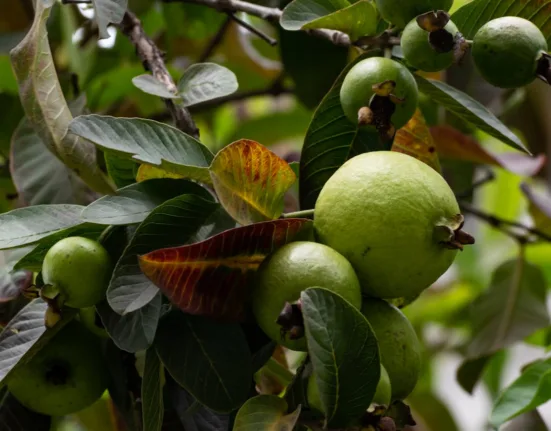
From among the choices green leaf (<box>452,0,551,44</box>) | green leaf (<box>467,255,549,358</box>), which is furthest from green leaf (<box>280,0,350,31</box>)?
green leaf (<box>467,255,549,358</box>)

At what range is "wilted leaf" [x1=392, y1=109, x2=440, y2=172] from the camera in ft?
2.36

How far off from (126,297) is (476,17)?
37 centimetres

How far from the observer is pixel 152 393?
0.57 metres

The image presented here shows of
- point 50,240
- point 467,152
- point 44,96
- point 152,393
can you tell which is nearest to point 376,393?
point 152,393

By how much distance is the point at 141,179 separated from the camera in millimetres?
635

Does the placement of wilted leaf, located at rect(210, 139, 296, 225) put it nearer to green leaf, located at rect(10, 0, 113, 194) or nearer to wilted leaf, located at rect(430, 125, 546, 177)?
green leaf, located at rect(10, 0, 113, 194)

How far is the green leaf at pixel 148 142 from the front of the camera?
0.55 meters

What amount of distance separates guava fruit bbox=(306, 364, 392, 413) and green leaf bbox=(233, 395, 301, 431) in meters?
0.01

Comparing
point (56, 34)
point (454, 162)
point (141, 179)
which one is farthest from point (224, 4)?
point (454, 162)

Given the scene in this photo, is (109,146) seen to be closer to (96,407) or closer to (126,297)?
(126,297)

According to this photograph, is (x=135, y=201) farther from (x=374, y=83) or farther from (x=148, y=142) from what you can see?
(x=374, y=83)

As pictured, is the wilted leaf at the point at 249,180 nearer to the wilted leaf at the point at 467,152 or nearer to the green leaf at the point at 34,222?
the green leaf at the point at 34,222

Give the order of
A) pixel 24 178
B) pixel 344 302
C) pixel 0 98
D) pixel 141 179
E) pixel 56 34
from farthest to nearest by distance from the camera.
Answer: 1. pixel 56 34
2. pixel 0 98
3. pixel 24 178
4. pixel 141 179
5. pixel 344 302

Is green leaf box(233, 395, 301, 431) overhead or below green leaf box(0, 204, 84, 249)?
below
